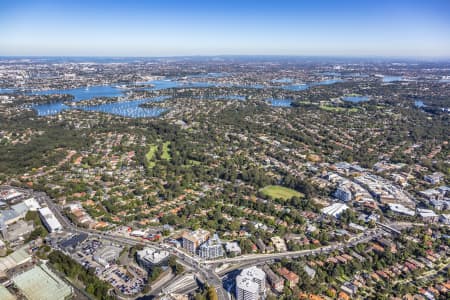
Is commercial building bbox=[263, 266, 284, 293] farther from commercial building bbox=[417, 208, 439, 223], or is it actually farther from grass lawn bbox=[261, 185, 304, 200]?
commercial building bbox=[417, 208, 439, 223]

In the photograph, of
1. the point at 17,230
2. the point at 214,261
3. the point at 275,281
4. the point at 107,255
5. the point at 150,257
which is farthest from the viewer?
the point at 17,230

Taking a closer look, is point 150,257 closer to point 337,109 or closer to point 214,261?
point 214,261

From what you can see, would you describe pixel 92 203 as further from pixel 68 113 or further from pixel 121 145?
pixel 68 113

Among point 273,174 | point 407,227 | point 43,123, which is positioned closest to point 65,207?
point 273,174

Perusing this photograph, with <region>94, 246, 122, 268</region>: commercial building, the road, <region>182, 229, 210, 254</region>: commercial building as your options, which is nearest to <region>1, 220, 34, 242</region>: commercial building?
the road

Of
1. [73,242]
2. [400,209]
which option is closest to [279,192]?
[400,209]

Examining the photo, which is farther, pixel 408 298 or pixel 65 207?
pixel 65 207
